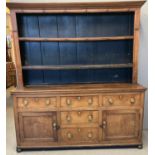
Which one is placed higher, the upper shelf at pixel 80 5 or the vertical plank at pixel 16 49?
the upper shelf at pixel 80 5

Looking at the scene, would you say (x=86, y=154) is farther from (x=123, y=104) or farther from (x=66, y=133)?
(x=123, y=104)

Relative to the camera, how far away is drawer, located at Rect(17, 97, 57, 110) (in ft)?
7.03

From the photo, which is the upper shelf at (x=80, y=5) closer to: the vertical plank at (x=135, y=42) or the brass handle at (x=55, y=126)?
the vertical plank at (x=135, y=42)

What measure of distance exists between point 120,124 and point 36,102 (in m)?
1.12

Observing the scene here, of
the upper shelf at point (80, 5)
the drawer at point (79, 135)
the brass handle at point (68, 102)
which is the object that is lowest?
the drawer at point (79, 135)

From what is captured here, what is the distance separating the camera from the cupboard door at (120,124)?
7.15ft

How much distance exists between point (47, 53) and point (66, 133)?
1142 millimetres

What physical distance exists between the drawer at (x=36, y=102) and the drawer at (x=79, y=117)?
201mm

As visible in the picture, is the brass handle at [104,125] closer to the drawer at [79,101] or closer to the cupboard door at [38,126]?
the drawer at [79,101]

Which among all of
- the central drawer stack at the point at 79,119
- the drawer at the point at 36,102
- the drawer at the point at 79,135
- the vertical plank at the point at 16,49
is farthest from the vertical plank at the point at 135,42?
the vertical plank at the point at 16,49

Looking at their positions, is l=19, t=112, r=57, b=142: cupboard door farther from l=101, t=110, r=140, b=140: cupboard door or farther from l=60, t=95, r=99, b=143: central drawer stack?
l=101, t=110, r=140, b=140: cupboard door

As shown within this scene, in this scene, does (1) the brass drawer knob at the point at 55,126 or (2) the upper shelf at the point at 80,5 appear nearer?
(2) the upper shelf at the point at 80,5

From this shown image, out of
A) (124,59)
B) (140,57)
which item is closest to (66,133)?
(124,59)

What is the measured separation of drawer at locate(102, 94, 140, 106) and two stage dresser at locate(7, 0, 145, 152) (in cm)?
1
